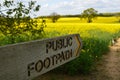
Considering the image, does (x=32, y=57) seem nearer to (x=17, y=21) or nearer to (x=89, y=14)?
(x=17, y=21)

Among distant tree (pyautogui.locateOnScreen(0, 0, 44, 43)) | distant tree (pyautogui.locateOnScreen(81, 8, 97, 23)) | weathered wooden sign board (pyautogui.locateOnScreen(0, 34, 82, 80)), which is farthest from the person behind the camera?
distant tree (pyautogui.locateOnScreen(81, 8, 97, 23))

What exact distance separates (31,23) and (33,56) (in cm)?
273

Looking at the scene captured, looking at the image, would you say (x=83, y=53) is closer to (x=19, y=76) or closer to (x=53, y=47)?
(x=53, y=47)

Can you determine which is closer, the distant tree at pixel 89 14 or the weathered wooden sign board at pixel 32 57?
the weathered wooden sign board at pixel 32 57

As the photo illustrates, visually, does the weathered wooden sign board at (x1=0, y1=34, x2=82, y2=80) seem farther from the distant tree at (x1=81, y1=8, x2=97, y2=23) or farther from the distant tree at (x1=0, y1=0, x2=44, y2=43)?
the distant tree at (x1=81, y1=8, x2=97, y2=23)

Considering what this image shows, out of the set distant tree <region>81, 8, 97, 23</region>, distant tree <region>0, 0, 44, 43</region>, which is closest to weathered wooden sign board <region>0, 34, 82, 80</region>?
distant tree <region>0, 0, 44, 43</region>

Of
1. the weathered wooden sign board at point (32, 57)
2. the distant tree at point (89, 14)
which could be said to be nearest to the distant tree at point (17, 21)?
the weathered wooden sign board at point (32, 57)

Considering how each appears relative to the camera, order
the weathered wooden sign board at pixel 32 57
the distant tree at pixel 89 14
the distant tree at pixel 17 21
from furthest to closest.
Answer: the distant tree at pixel 89 14, the distant tree at pixel 17 21, the weathered wooden sign board at pixel 32 57

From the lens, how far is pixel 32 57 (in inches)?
101

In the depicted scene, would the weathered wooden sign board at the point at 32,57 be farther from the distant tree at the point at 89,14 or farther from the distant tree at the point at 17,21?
the distant tree at the point at 89,14

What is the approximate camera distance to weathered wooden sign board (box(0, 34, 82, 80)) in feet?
7.17

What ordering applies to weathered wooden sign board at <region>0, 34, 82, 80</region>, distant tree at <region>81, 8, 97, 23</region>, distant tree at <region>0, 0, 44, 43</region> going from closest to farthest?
weathered wooden sign board at <region>0, 34, 82, 80</region> < distant tree at <region>0, 0, 44, 43</region> < distant tree at <region>81, 8, 97, 23</region>

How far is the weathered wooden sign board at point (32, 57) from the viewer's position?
7.17 feet

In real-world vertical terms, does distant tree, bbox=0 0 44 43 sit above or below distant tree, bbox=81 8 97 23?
above
